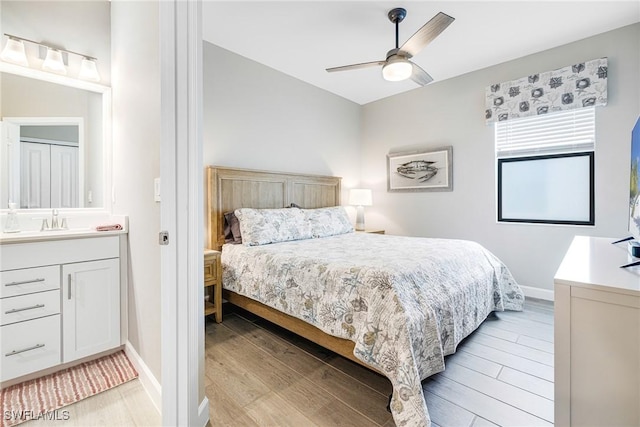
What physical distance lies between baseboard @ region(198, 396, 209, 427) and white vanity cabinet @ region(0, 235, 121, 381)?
104 cm

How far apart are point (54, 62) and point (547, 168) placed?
4685mm

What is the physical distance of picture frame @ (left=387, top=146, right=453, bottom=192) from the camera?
3.82 metres

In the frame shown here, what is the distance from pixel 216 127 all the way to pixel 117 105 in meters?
1.04

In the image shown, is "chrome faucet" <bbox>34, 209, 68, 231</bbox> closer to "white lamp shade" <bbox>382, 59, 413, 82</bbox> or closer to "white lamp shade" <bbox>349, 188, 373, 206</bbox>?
"white lamp shade" <bbox>382, 59, 413, 82</bbox>

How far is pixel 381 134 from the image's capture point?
4.59 metres

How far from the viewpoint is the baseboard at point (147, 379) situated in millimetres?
1516

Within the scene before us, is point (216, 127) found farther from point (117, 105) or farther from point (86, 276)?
point (86, 276)

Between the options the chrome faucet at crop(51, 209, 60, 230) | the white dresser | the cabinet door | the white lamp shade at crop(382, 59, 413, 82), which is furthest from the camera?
the white lamp shade at crop(382, 59, 413, 82)

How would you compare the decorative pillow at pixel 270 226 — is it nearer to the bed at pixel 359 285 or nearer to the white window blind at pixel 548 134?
the bed at pixel 359 285

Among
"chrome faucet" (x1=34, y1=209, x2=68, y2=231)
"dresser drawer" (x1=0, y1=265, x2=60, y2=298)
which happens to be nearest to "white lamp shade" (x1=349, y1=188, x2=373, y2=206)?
"chrome faucet" (x1=34, y1=209, x2=68, y2=231)

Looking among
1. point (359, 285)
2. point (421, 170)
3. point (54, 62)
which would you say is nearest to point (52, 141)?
point (54, 62)

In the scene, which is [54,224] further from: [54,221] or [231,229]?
[231,229]

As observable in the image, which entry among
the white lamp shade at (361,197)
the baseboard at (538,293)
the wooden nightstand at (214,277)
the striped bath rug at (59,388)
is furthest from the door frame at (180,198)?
the baseboard at (538,293)

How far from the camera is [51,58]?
2.08 metres
